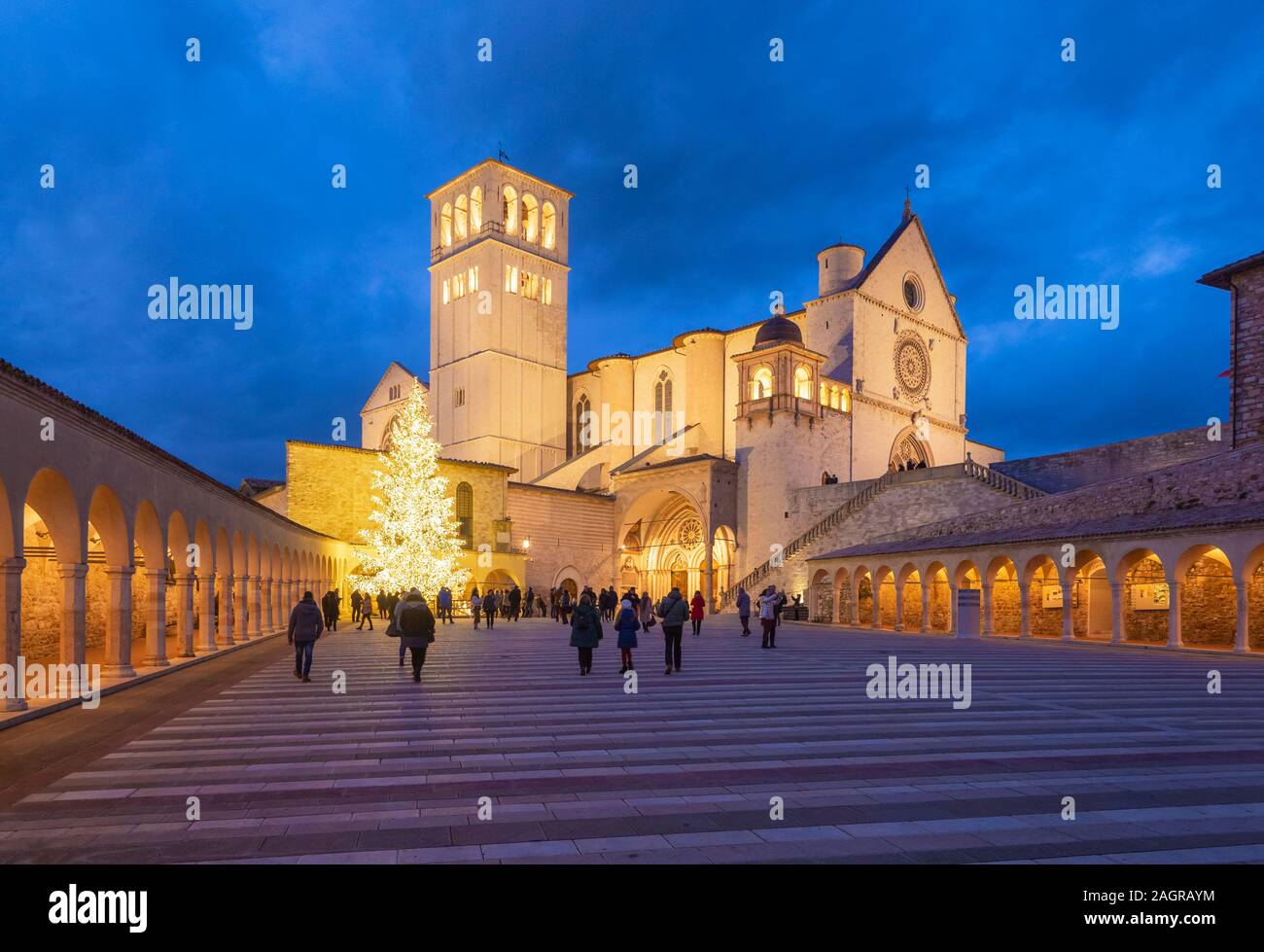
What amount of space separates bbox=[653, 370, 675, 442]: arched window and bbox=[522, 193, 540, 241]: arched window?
1249cm

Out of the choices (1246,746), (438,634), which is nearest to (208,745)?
(1246,746)

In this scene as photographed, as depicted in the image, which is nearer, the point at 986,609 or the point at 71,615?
the point at 71,615

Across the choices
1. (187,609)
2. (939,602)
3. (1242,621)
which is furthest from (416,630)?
A: (939,602)

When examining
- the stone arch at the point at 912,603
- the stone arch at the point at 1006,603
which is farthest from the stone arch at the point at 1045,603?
the stone arch at the point at 912,603

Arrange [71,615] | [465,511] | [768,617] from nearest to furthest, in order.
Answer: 1. [71,615]
2. [768,617]
3. [465,511]

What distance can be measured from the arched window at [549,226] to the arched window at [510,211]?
2.64 meters

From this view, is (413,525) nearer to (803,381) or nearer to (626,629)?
(626,629)

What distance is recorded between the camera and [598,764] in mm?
7414

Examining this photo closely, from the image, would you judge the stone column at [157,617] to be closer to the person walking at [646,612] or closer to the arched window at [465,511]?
the person walking at [646,612]

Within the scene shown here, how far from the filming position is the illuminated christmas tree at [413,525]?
34.4 metres

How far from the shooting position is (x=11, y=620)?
10328 mm

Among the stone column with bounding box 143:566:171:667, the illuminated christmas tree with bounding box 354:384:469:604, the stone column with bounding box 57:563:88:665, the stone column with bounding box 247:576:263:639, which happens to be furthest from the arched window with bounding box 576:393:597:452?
the stone column with bounding box 57:563:88:665

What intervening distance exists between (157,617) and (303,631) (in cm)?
353

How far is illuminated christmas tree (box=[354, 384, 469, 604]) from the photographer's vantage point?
34.4 meters
